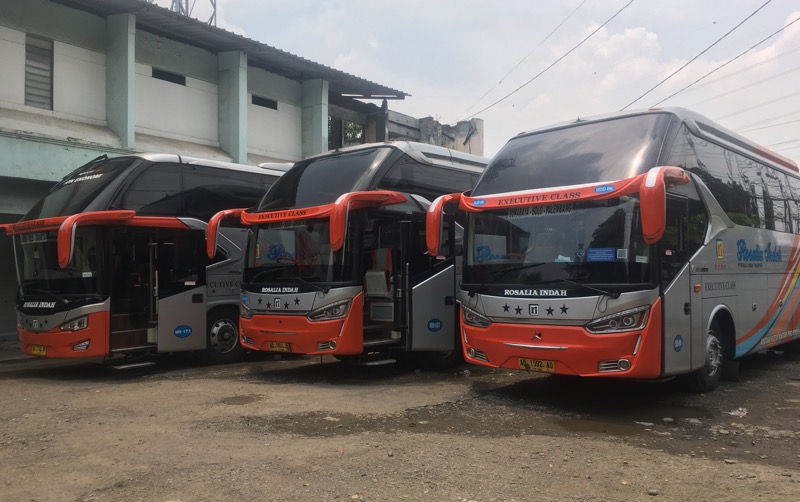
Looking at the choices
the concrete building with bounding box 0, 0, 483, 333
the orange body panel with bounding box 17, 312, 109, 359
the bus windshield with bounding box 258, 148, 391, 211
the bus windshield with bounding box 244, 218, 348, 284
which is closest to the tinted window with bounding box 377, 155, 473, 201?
the bus windshield with bounding box 258, 148, 391, 211

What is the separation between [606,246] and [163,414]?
16.9ft

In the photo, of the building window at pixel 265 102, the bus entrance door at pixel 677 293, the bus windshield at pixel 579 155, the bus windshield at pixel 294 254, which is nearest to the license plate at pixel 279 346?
the bus windshield at pixel 294 254

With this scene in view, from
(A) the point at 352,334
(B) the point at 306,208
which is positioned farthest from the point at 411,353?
(B) the point at 306,208

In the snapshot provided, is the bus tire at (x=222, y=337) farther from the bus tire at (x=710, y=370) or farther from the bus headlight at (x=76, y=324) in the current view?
the bus tire at (x=710, y=370)

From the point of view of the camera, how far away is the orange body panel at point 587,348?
6.74 metres

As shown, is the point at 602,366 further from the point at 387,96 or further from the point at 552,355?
the point at 387,96

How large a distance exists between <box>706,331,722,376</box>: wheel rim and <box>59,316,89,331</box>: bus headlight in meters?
8.57

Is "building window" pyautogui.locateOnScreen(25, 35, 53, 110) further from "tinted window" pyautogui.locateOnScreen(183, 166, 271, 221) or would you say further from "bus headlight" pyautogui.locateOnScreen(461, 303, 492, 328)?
"bus headlight" pyautogui.locateOnScreen(461, 303, 492, 328)

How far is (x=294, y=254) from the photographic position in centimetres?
952

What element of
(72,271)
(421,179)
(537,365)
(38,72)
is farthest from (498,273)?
(38,72)

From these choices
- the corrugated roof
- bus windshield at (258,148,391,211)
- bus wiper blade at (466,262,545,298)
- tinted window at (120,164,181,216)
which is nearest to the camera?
bus wiper blade at (466,262,545,298)

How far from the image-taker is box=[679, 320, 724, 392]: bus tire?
793 centimetres

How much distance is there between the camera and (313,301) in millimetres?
9125

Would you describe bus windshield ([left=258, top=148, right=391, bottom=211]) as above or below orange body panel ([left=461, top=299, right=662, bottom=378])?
above
